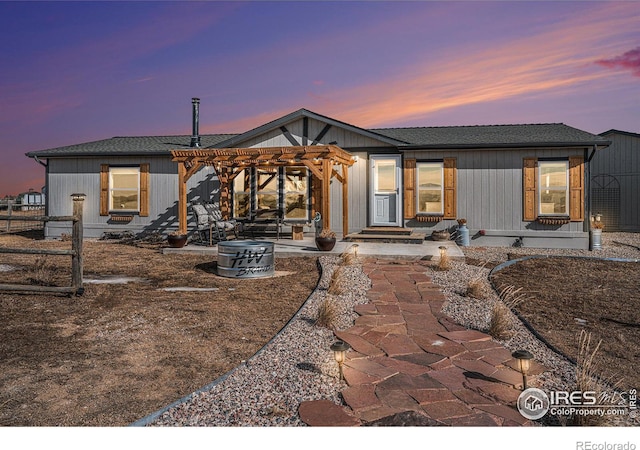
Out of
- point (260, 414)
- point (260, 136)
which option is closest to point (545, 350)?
point (260, 414)

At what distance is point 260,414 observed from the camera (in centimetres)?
275

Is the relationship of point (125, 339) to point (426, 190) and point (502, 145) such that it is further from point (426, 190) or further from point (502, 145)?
point (502, 145)

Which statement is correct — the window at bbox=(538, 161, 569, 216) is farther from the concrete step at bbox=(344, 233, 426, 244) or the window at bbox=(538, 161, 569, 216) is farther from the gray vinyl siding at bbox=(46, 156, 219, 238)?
the gray vinyl siding at bbox=(46, 156, 219, 238)

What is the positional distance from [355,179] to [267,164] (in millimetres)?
2708

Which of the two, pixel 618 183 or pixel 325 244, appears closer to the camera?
pixel 325 244

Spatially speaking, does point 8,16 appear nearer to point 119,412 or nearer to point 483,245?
point 119,412

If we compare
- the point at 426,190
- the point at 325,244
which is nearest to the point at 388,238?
the point at 426,190

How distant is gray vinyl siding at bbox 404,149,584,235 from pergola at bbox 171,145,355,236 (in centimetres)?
276

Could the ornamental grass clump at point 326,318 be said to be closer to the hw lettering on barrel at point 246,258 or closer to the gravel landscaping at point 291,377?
the gravel landscaping at point 291,377

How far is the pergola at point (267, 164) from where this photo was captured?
1023 centimetres

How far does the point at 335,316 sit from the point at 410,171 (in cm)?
858

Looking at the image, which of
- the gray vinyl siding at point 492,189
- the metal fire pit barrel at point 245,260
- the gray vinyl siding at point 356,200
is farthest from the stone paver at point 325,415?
the gray vinyl siding at point 492,189

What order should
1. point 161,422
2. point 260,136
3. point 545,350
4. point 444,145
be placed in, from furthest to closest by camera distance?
point 260,136, point 444,145, point 545,350, point 161,422

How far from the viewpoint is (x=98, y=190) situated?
571 inches
